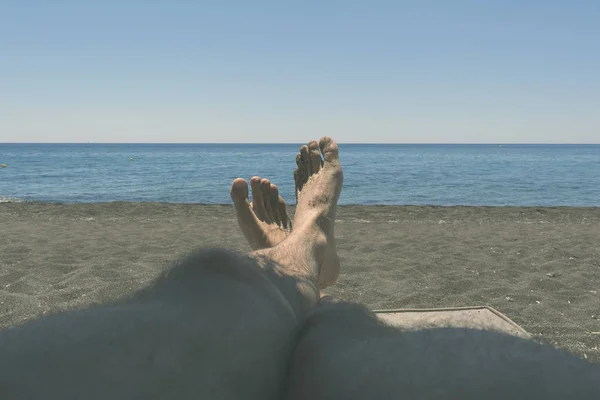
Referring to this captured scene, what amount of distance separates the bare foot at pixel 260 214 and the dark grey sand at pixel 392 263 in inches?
24.7

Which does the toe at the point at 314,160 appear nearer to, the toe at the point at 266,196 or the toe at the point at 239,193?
the toe at the point at 266,196

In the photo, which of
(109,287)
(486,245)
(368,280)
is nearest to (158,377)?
(109,287)

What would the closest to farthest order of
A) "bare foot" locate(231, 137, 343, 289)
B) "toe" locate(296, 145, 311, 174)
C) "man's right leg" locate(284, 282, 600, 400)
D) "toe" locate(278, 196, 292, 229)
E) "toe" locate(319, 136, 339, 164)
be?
"man's right leg" locate(284, 282, 600, 400)
"bare foot" locate(231, 137, 343, 289)
"toe" locate(278, 196, 292, 229)
"toe" locate(319, 136, 339, 164)
"toe" locate(296, 145, 311, 174)

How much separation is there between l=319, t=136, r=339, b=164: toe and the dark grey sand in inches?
35.0

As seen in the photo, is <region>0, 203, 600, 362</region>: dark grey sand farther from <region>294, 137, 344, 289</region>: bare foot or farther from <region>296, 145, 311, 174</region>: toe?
<region>296, 145, 311, 174</region>: toe

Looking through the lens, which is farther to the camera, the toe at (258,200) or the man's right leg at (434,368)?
the toe at (258,200)

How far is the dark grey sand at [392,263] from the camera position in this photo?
285 centimetres

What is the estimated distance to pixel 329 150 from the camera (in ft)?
10.8

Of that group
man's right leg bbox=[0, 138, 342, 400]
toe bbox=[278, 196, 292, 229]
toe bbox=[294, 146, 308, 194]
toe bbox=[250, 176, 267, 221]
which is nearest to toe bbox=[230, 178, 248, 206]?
toe bbox=[250, 176, 267, 221]

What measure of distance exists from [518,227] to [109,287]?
5202 millimetres

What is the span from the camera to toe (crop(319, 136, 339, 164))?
10.7ft

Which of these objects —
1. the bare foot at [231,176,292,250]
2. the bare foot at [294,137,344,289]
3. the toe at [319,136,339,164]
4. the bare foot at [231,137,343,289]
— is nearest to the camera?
the bare foot at [231,137,343,289]

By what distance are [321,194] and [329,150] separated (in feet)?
1.79

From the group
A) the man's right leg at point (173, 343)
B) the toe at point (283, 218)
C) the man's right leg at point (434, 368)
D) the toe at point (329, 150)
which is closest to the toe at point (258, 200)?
the toe at point (283, 218)
